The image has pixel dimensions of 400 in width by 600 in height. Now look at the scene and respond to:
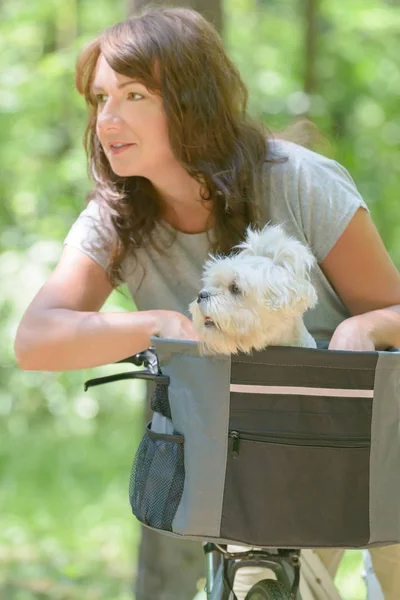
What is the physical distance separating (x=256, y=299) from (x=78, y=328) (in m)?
0.53

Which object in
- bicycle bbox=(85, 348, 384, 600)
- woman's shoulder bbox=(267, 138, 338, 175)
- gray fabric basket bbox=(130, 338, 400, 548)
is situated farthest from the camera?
woman's shoulder bbox=(267, 138, 338, 175)

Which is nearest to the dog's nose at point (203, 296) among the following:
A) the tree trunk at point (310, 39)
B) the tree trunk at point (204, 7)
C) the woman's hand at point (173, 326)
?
the woman's hand at point (173, 326)

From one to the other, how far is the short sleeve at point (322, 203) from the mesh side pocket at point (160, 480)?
28.9 inches

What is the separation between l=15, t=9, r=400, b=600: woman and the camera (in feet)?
7.93

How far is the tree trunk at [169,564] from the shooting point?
3.48 metres

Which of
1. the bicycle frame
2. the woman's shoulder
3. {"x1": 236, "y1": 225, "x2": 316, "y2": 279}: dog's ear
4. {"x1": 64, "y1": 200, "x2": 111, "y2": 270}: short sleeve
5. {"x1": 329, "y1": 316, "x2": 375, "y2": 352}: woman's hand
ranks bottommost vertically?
the bicycle frame

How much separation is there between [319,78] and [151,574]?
3.69 meters

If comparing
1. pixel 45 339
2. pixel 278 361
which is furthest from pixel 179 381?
pixel 45 339

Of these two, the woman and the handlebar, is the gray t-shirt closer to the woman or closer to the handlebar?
the woman

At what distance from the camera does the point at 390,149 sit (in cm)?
591

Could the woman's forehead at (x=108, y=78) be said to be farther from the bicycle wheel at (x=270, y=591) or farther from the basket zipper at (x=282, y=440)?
the bicycle wheel at (x=270, y=591)

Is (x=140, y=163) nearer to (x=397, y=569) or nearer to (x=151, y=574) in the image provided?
(x=397, y=569)

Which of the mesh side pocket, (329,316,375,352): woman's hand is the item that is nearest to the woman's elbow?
the mesh side pocket

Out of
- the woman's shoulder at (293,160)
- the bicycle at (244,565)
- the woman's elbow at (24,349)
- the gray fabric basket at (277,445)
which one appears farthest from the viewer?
the woman's shoulder at (293,160)
